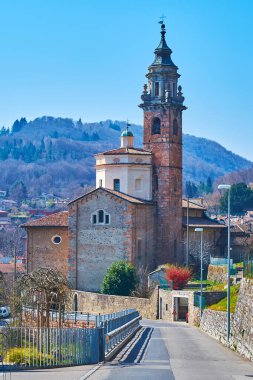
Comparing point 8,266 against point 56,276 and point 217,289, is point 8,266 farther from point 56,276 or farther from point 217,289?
point 56,276

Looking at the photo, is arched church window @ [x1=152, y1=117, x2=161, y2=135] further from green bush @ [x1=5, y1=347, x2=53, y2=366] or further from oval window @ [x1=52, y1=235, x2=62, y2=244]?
green bush @ [x1=5, y1=347, x2=53, y2=366]

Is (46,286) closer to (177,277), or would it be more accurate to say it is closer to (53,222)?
(177,277)

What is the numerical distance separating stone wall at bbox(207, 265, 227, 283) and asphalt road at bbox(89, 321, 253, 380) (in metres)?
24.2

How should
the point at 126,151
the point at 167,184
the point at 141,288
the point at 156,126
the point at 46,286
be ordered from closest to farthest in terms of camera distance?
1. the point at 46,286
2. the point at 141,288
3. the point at 126,151
4. the point at 167,184
5. the point at 156,126

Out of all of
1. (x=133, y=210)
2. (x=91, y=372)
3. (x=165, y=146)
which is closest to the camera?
(x=91, y=372)

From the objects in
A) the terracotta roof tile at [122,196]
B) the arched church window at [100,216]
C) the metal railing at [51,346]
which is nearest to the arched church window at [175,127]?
the terracotta roof tile at [122,196]

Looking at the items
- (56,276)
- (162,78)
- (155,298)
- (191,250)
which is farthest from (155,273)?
(56,276)

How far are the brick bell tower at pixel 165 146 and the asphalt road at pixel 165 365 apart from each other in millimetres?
32770

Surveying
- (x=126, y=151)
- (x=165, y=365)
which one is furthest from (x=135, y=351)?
(x=126, y=151)

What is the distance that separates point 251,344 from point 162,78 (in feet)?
146

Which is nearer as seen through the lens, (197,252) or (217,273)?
(217,273)

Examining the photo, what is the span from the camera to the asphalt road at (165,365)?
22422 millimetres

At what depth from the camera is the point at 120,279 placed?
204 feet

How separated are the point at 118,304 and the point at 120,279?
2389 millimetres
